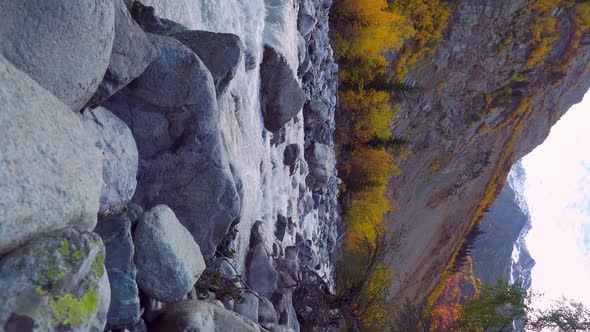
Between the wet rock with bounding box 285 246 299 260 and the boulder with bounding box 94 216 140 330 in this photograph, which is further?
the wet rock with bounding box 285 246 299 260

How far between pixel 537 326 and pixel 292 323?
363 inches

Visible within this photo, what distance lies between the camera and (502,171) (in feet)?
68.9

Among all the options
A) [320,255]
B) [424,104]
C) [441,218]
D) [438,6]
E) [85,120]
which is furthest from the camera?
[441,218]

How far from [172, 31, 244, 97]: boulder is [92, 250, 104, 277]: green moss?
147cm

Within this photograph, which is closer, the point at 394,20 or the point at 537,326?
the point at 537,326

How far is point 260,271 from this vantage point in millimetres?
4215

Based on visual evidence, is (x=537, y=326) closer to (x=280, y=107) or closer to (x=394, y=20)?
(x=394, y=20)

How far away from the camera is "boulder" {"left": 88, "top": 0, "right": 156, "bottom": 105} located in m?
2.09

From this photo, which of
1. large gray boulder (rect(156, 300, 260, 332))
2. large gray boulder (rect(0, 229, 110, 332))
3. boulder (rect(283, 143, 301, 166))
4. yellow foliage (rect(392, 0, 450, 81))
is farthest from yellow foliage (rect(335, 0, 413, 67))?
large gray boulder (rect(0, 229, 110, 332))

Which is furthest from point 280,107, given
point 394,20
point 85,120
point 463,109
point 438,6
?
point 463,109

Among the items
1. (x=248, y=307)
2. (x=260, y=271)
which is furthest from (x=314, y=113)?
(x=248, y=307)

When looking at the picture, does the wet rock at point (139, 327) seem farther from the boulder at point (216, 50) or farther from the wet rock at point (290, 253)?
the wet rock at point (290, 253)

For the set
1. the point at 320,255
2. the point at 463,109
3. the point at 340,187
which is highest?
the point at 463,109

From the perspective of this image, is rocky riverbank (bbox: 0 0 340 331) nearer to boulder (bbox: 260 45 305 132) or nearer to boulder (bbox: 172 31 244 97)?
boulder (bbox: 172 31 244 97)
